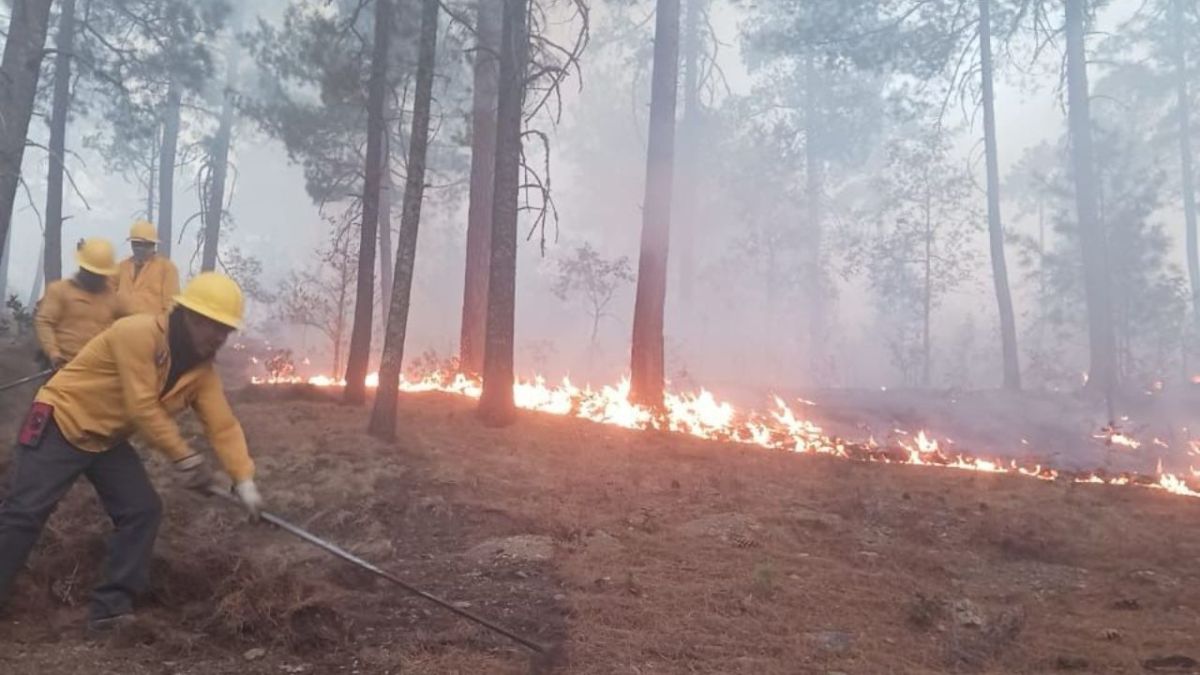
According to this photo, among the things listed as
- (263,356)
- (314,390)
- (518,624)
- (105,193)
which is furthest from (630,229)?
(105,193)

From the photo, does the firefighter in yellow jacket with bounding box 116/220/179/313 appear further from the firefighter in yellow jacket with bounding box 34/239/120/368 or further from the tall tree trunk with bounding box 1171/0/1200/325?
the tall tree trunk with bounding box 1171/0/1200/325

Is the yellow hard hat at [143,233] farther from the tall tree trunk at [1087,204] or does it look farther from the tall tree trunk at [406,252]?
the tall tree trunk at [1087,204]

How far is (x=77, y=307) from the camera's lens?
6223mm

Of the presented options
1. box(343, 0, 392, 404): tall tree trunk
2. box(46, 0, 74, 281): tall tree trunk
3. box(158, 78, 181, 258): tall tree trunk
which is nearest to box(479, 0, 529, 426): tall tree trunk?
box(343, 0, 392, 404): tall tree trunk

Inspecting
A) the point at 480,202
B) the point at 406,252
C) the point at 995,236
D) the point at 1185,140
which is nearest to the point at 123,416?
the point at 406,252

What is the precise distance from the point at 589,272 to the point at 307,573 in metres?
20.4

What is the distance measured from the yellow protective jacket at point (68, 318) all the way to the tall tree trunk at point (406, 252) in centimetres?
340

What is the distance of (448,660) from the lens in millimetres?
4312

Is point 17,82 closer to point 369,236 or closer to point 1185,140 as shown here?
point 369,236

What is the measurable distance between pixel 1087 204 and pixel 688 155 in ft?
56.2

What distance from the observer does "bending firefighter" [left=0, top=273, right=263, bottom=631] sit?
4102 millimetres

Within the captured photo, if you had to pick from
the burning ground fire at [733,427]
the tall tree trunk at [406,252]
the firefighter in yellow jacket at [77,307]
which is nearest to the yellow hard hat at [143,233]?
the firefighter in yellow jacket at [77,307]

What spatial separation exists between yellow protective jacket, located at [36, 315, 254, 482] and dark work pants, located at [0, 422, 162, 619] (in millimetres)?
126

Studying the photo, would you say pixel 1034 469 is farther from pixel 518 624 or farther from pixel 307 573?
pixel 307 573
